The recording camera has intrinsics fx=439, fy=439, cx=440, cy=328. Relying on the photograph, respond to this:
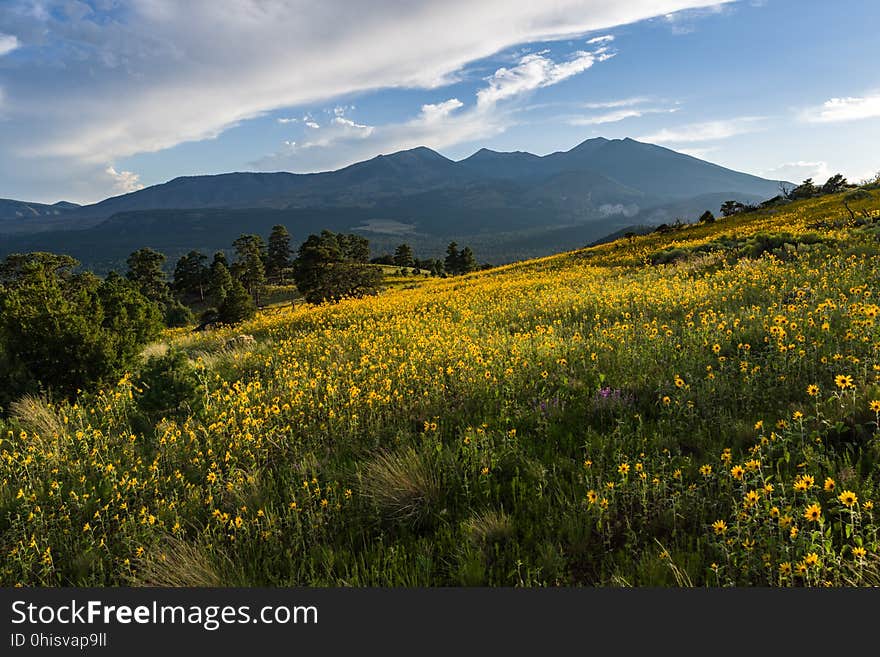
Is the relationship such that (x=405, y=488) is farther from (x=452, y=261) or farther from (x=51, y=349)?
(x=452, y=261)

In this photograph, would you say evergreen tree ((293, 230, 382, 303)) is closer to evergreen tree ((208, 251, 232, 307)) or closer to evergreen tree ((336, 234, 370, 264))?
evergreen tree ((208, 251, 232, 307))

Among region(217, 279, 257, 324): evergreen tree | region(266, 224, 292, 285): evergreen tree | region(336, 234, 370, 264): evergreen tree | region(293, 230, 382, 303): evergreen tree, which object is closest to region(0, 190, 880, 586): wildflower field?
region(293, 230, 382, 303): evergreen tree

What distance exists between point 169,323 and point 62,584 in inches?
2402

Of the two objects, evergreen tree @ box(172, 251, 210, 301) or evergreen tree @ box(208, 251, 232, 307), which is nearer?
evergreen tree @ box(208, 251, 232, 307)

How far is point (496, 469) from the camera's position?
13.7 feet

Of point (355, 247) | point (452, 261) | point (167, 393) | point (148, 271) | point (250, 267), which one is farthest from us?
point (452, 261)

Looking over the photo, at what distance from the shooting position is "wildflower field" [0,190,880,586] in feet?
9.68

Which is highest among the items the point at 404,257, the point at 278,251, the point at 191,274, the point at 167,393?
the point at 278,251

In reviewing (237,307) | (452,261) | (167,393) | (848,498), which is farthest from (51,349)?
(452,261)

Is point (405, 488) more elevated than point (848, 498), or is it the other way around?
point (848, 498)

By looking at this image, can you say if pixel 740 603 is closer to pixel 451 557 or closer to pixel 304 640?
pixel 451 557

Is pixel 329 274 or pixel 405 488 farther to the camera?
pixel 329 274

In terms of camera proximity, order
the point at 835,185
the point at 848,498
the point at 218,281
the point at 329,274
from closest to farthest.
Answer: the point at 848,498, the point at 835,185, the point at 329,274, the point at 218,281

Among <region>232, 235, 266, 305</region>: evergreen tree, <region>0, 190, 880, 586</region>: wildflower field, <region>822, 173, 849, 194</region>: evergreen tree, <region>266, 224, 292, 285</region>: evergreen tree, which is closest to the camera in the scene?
<region>0, 190, 880, 586</region>: wildflower field
